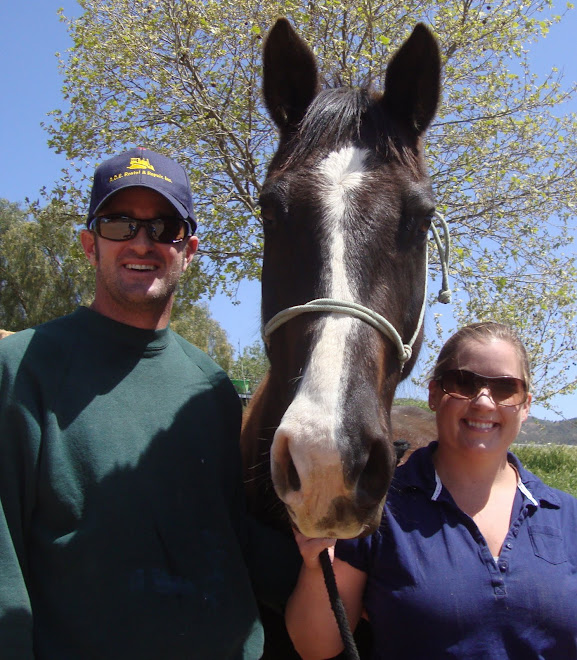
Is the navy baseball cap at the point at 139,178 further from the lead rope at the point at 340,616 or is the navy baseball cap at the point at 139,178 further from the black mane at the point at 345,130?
the lead rope at the point at 340,616

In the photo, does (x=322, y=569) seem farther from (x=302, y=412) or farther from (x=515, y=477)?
(x=515, y=477)

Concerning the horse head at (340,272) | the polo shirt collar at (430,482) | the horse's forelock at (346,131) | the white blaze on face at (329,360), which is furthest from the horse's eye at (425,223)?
the polo shirt collar at (430,482)

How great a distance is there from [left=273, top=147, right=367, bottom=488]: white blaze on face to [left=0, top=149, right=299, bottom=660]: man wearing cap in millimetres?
542

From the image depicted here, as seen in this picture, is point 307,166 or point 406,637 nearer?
point 406,637

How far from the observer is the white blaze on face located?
168cm

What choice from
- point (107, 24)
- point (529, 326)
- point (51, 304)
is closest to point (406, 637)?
point (529, 326)

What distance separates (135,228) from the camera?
7.61ft

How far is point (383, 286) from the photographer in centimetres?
223

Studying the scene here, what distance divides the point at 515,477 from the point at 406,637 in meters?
0.77

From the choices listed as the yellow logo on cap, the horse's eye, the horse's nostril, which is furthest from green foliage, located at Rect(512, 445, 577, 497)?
the yellow logo on cap

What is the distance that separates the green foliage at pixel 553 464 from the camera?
7828 mm

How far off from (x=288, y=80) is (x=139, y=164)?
102cm

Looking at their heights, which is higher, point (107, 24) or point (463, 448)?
point (107, 24)

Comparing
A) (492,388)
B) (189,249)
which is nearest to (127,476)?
(189,249)
